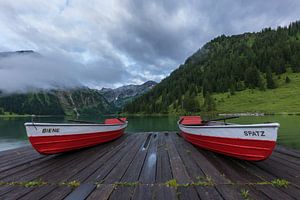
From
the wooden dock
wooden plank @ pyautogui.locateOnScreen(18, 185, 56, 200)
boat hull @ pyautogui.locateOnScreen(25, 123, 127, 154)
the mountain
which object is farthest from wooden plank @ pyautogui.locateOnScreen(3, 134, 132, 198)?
the mountain

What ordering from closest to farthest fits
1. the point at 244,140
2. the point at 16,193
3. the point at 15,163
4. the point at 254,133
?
the point at 16,193 < the point at 254,133 < the point at 244,140 < the point at 15,163

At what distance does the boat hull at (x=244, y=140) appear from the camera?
5727mm

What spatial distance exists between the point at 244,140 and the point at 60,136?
302 inches

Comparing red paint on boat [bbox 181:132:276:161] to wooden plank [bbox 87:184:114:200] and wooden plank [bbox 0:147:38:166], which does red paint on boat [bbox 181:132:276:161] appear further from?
wooden plank [bbox 0:147:38:166]

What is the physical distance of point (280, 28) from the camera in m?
166

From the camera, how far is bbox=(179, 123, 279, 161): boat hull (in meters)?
5.73


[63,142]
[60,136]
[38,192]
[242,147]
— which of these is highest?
[60,136]

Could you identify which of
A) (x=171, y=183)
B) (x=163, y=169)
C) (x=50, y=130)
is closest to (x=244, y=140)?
(x=163, y=169)

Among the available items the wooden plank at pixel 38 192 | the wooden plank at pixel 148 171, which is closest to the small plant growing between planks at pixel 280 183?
the wooden plank at pixel 148 171

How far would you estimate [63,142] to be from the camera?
8461 millimetres

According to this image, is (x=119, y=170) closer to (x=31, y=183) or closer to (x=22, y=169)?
(x=31, y=183)

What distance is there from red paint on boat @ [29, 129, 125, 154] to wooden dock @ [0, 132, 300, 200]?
1.89ft

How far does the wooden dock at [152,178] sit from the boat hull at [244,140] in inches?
15.4

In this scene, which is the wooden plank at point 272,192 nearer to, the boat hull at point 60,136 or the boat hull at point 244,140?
the boat hull at point 244,140
